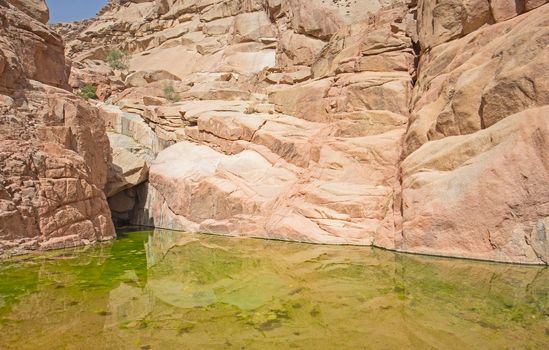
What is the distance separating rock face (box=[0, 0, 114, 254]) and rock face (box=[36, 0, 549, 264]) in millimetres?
4077

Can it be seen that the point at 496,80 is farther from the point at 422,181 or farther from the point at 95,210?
the point at 95,210

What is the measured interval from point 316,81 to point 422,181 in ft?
36.8

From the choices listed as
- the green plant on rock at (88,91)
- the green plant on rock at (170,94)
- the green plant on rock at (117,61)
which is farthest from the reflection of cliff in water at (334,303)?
the green plant on rock at (117,61)

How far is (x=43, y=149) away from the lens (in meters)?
13.2

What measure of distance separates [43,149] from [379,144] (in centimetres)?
1312

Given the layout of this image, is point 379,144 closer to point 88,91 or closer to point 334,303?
point 334,303

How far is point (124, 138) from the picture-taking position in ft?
68.8

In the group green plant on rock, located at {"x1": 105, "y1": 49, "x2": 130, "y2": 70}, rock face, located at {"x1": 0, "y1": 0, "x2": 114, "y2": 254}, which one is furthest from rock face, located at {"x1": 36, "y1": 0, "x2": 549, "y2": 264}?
green plant on rock, located at {"x1": 105, "y1": 49, "x2": 130, "y2": 70}

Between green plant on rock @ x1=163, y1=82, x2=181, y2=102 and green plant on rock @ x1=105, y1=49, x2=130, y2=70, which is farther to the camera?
green plant on rock @ x1=105, y1=49, x2=130, y2=70

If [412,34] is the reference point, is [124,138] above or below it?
below

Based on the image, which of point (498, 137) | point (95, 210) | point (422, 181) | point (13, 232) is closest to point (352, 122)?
point (422, 181)

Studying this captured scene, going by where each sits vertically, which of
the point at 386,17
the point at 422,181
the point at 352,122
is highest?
the point at 386,17

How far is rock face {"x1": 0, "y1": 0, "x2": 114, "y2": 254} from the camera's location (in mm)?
12078

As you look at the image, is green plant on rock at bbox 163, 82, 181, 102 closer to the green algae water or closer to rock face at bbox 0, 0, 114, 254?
rock face at bbox 0, 0, 114, 254
